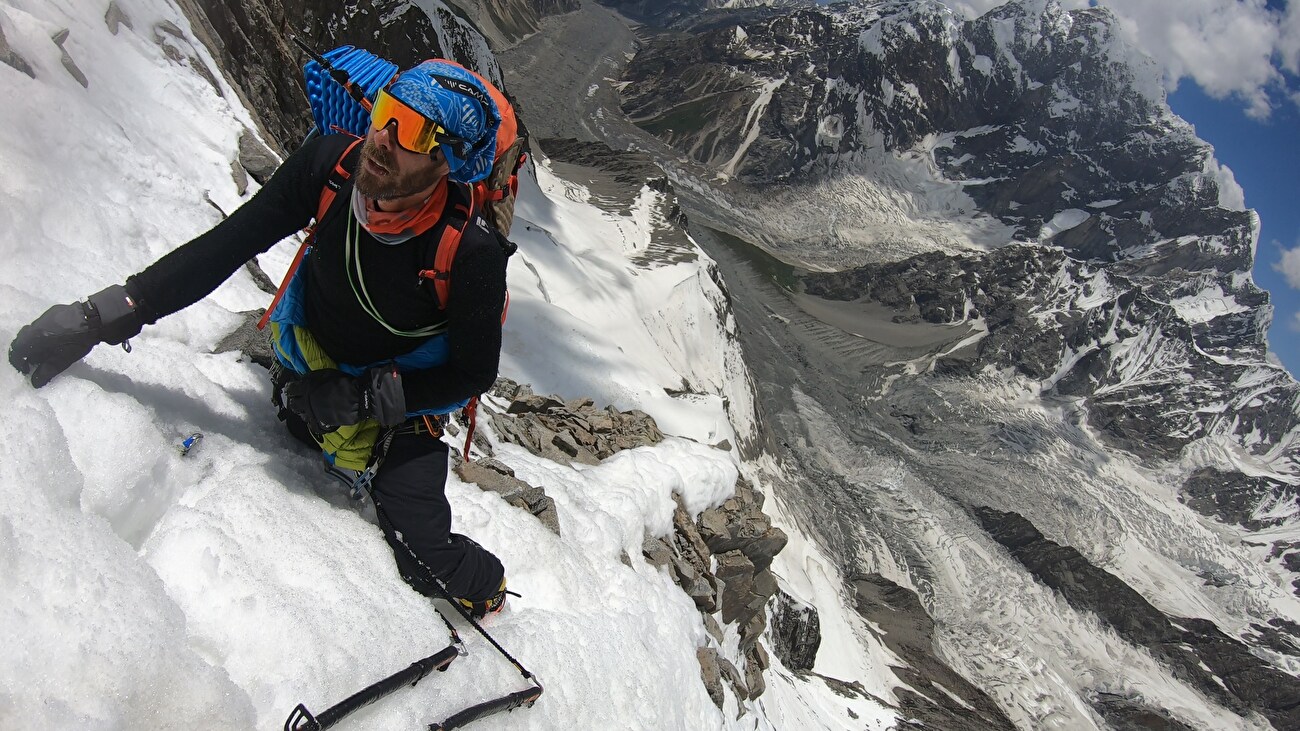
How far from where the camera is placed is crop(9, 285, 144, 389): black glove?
3016 mm

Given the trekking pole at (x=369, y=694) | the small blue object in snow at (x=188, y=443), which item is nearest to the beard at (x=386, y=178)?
the small blue object in snow at (x=188, y=443)

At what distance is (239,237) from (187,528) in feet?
4.72

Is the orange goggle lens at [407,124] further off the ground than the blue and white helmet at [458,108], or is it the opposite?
the blue and white helmet at [458,108]

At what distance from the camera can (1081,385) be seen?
112938 millimetres

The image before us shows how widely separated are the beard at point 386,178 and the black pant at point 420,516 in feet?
→ 4.91

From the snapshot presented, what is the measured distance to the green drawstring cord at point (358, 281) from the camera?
11.1ft

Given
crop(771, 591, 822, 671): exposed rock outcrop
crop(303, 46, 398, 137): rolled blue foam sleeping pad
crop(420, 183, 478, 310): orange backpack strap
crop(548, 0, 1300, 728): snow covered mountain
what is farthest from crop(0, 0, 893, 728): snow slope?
crop(548, 0, 1300, 728): snow covered mountain

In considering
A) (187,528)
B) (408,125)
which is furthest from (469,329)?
(187,528)

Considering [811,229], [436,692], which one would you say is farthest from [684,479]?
[811,229]

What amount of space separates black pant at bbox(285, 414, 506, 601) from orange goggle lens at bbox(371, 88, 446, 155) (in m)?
1.72

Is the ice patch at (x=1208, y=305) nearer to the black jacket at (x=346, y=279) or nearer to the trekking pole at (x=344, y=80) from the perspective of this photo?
the black jacket at (x=346, y=279)

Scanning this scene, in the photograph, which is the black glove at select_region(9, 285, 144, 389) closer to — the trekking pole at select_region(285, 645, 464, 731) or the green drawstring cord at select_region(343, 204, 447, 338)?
Answer: the green drawstring cord at select_region(343, 204, 447, 338)

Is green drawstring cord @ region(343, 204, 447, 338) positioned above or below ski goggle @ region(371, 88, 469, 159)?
below

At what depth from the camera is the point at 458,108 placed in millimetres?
3021
